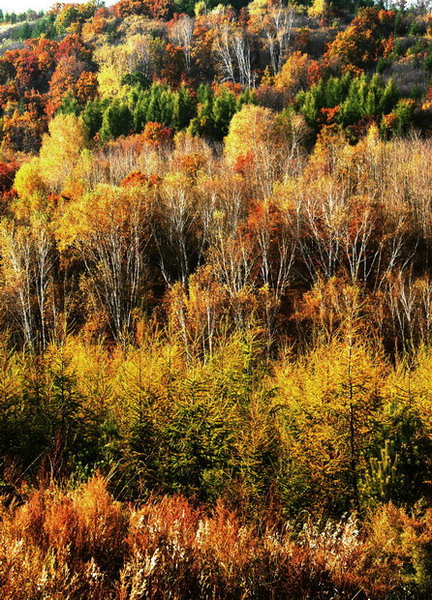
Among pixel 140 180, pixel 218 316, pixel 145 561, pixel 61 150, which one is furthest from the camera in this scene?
pixel 61 150

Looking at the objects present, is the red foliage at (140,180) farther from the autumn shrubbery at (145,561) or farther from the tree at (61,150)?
the autumn shrubbery at (145,561)

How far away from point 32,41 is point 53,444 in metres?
106

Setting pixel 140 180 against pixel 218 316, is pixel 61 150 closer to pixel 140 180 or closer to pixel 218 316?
pixel 140 180

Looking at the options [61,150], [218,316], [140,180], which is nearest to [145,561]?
[218,316]

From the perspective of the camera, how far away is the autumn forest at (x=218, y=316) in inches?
257

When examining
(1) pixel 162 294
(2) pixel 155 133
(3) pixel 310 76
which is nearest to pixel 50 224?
(1) pixel 162 294

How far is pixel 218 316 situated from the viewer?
30.0 m

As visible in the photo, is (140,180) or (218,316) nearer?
(218,316)

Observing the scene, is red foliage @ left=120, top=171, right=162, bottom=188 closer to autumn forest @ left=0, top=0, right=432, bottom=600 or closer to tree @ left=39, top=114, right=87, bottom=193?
autumn forest @ left=0, top=0, right=432, bottom=600

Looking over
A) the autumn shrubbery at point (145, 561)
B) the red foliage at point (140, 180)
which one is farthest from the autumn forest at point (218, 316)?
the red foliage at point (140, 180)

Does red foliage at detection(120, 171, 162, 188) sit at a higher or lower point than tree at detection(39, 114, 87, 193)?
lower

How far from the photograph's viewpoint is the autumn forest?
21.4 feet

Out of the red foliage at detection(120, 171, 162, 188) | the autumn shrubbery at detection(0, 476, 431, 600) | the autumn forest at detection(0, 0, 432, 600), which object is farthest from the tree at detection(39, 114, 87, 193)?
the autumn shrubbery at detection(0, 476, 431, 600)

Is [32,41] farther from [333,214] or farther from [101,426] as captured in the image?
[101,426]
